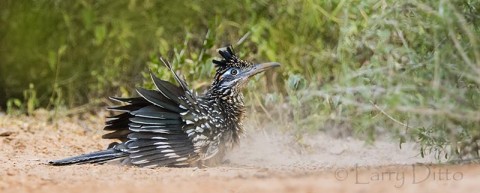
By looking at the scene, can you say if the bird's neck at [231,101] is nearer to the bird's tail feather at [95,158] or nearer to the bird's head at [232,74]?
the bird's head at [232,74]

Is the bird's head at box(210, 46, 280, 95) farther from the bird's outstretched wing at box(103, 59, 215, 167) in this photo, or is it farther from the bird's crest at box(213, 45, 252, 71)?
the bird's outstretched wing at box(103, 59, 215, 167)

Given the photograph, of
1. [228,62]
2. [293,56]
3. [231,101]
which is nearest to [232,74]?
[228,62]

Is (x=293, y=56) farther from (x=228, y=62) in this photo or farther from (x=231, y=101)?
(x=231, y=101)

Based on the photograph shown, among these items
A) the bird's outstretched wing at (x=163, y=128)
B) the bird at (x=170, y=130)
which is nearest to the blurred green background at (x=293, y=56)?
the bird at (x=170, y=130)

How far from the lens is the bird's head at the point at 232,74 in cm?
755

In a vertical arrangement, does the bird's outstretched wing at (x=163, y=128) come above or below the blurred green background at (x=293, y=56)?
below

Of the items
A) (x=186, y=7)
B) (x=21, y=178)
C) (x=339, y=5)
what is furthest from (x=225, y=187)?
(x=186, y=7)

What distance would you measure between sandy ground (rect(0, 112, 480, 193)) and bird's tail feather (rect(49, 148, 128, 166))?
0.13 meters

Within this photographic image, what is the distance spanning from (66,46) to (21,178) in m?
5.32

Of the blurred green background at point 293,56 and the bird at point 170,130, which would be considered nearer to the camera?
the blurred green background at point 293,56

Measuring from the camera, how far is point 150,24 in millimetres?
11172

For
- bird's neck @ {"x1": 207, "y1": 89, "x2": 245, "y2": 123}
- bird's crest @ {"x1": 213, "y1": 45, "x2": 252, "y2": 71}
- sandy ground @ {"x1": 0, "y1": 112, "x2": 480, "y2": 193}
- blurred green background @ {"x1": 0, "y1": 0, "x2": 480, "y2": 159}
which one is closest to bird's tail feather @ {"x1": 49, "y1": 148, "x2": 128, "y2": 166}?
sandy ground @ {"x1": 0, "y1": 112, "x2": 480, "y2": 193}

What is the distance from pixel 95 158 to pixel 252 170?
48.2 inches

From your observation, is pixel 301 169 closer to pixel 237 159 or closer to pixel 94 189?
pixel 237 159
